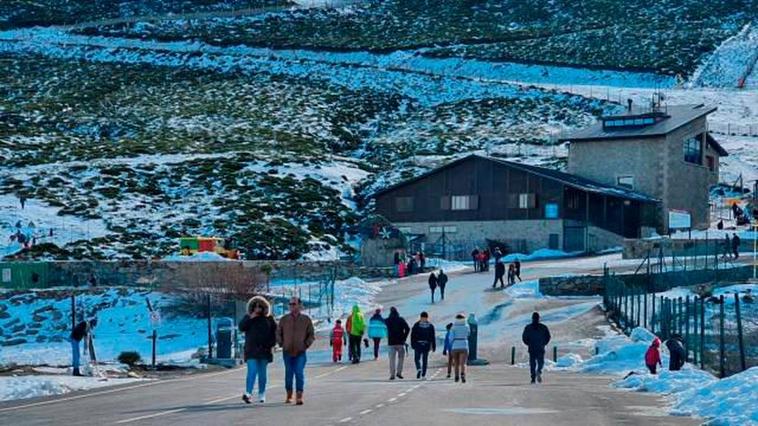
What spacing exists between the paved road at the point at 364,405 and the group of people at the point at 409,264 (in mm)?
36749

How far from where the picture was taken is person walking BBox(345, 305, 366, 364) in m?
35.4

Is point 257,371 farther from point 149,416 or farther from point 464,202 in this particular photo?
point 464,202

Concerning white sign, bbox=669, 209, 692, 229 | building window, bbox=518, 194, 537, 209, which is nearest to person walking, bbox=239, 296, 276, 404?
white sign, bbox=669, 209, 692, 229

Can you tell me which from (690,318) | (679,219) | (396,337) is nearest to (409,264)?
(679,219)

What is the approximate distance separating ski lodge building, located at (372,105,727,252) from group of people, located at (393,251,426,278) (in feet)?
30.2

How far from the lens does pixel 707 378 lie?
24.0 m

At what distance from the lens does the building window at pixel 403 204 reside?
80500 mm

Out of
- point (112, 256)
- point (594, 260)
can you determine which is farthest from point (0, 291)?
point (594, 260)

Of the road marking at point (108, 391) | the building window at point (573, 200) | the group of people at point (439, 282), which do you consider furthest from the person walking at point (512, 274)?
the road marking at point (108, 391)

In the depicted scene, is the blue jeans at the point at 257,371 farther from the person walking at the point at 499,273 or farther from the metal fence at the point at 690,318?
the person walking at the point at 499,273

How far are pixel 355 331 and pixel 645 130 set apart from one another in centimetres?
4754

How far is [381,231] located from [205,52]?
74208 millimetres

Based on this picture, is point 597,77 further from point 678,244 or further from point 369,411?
point 369,411

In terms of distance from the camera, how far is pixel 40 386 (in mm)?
24891
